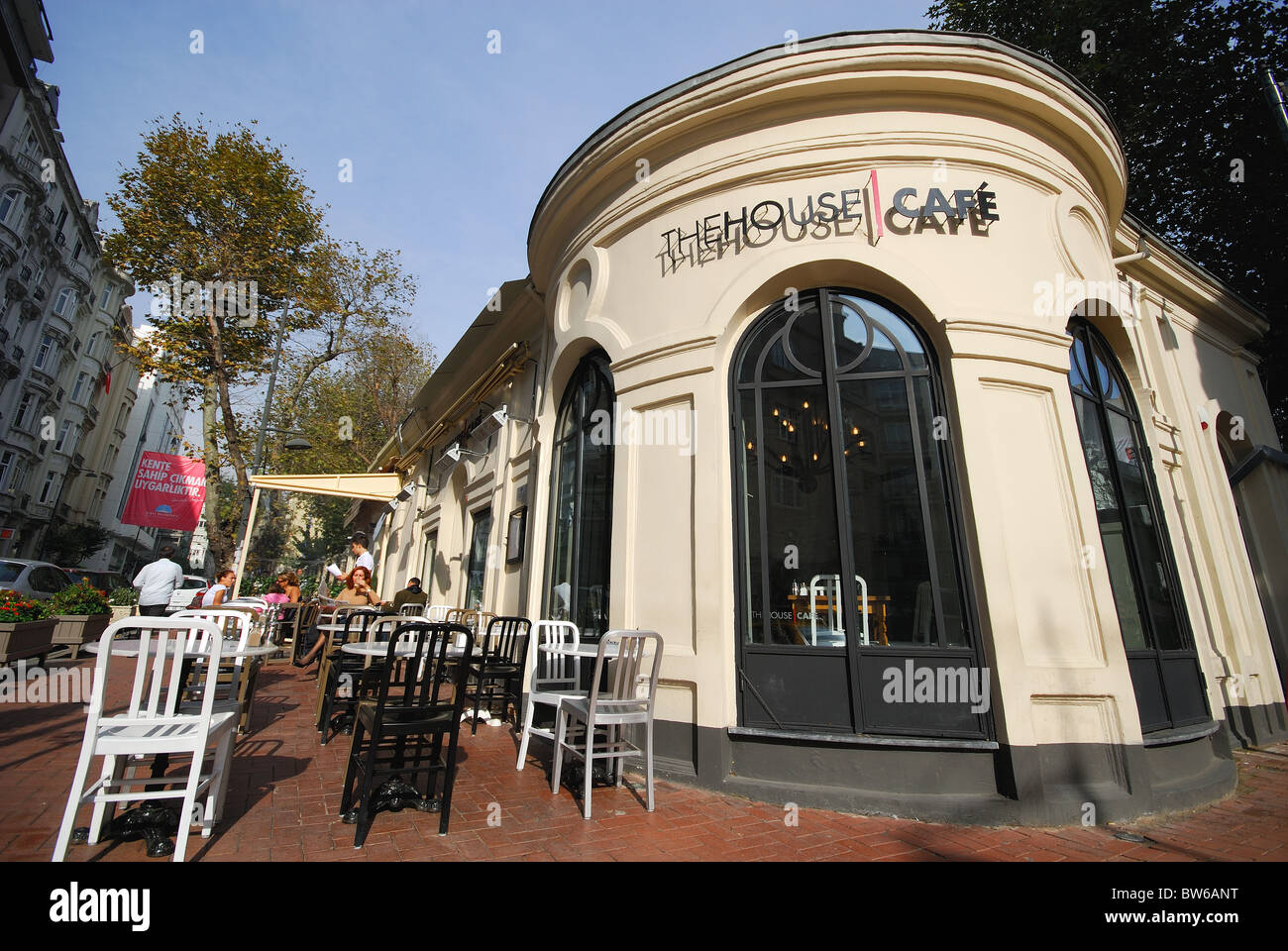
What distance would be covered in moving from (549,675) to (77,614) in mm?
9091

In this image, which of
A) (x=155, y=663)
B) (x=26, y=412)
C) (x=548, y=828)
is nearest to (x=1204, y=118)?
(x=548, y=828)

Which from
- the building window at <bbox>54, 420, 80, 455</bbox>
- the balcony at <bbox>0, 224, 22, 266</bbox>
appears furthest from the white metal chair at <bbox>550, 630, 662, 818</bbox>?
the building window at <bbox>54, 420, 80, 455</bbox>

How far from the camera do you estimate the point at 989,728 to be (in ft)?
12.7

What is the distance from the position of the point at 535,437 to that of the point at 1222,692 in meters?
8.02

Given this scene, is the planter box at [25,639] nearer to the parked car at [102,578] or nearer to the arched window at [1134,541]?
the parked car at [102,578]

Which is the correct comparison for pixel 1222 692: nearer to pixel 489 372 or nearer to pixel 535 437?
pixel 535 437

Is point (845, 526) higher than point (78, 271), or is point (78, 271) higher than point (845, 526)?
point (78, 271)

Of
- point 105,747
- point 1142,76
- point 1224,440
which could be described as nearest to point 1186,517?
point 1224,440

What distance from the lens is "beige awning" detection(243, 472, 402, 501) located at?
1098 centimetres

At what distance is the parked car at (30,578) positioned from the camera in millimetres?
11212

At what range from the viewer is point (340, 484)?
12719mm

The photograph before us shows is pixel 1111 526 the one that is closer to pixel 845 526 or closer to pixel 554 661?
pixel 845 526

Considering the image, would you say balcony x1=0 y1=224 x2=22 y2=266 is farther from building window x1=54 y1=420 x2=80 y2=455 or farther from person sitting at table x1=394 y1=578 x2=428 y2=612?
person sitting at table x1=394 y1=578 x2=428 y2=612

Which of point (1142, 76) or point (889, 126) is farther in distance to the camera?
point (1142, 76)
